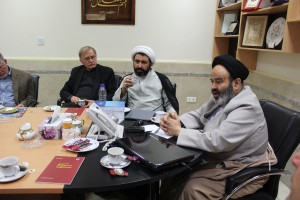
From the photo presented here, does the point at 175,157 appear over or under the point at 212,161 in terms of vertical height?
over

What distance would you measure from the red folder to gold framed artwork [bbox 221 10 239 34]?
2.86 m

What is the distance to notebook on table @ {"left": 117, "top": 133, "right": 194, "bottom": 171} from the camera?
1.19m

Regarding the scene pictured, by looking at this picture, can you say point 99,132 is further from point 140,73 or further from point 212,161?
point 140,73

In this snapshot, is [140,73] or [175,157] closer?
[175,157]

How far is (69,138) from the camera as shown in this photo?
154 cm

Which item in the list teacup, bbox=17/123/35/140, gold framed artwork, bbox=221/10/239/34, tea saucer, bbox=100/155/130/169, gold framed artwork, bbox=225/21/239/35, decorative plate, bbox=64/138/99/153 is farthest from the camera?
gold framed artwork, bbox=221/10/239/34

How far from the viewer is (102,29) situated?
3.63 meters

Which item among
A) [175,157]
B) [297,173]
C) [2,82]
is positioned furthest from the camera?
[2,82]

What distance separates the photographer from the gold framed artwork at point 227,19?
3.35 metres

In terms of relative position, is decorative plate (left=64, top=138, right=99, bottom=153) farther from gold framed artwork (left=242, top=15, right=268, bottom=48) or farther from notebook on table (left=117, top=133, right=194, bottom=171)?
gold framed artwork (left=242, top=15, right=268, bottom=48)

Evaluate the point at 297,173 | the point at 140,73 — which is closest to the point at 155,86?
the point at 140,73

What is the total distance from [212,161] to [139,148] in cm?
50

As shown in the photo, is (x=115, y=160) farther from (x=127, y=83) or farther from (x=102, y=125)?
(x=127, y=83)

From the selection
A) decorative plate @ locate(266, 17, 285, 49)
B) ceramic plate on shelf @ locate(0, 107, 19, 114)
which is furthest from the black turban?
ceramic plate on shelf @ locate(0, 107, 19, 114)
